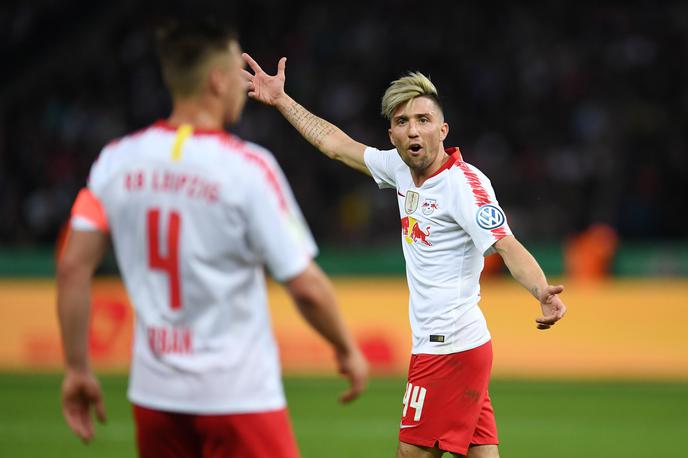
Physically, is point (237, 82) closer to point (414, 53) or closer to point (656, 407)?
point (656, 407)

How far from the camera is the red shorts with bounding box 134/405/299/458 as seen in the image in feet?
12.0

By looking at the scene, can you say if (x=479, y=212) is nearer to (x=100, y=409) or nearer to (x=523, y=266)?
(x=523, y=266)

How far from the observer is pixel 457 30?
71.1 feet

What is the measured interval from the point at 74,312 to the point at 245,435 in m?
0.73

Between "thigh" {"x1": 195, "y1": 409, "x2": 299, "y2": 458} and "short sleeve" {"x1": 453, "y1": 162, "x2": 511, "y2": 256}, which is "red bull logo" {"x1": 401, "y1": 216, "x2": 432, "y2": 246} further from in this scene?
"thigh" {"x1": 195, "y1": 409, "x2": 299, "y2": 458}

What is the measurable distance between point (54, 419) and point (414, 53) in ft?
39.8

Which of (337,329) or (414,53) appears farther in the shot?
(414,53)

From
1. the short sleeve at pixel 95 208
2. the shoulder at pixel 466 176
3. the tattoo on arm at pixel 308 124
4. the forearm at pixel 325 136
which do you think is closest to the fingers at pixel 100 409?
the short sleeve at pixel 95 208

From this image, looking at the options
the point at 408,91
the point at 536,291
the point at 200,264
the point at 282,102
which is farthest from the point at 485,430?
the point at 200,264

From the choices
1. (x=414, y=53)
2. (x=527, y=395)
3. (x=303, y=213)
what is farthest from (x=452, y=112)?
(x=527, y=395)

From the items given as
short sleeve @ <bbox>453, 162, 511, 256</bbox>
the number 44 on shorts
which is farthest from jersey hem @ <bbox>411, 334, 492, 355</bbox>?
short sleeve @ <bbox>453, 162, 511, 256</bbox>

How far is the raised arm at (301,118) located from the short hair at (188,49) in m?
2.42

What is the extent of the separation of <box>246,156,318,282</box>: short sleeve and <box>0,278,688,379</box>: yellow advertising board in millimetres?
10520

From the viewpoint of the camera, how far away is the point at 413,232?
5422mm
